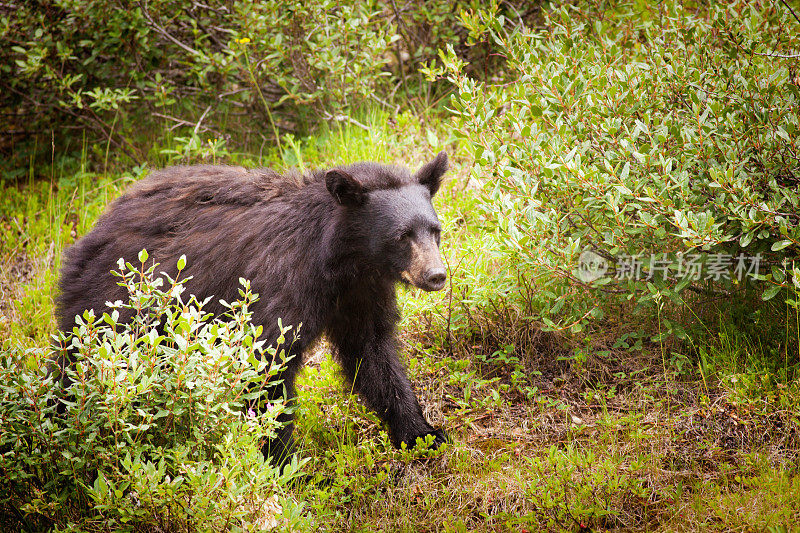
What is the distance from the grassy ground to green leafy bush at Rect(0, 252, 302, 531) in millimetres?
Answer: 351

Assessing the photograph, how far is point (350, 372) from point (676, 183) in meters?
2.10

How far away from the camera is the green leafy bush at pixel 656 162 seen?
12.1ft

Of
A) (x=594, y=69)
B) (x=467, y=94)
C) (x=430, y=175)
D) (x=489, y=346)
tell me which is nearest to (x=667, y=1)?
(x=594, y=69)

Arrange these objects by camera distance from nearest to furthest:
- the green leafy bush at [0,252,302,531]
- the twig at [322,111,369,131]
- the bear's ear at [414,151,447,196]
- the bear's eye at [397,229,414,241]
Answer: the green leafy bush at [0,252,302,531] → the bear's eye at [397,229,414,241] → the bear's ear at [414,151,447,196] → the twig at [322,111,369,131]

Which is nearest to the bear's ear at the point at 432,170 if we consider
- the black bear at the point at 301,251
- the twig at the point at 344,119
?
the black bear at the point at 301,251

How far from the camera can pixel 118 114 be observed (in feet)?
23.1

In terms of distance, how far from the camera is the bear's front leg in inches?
156

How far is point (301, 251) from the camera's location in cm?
369

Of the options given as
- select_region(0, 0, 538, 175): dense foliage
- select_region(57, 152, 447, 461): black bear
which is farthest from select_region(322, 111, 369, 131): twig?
select_region(57, 152, 447, 461): black bear

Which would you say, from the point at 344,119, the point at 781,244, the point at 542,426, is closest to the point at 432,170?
the point at 542,426

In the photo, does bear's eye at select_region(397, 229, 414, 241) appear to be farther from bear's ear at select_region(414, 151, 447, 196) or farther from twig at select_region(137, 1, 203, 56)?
twig at select_region(137, 1, 203, 56)

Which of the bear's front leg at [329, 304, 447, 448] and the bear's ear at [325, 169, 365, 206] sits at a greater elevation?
the bear's ear at [325, 169, 365, 206]

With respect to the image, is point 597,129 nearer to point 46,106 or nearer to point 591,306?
point 591,306

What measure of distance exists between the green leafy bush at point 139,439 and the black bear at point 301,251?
0.61 meters
